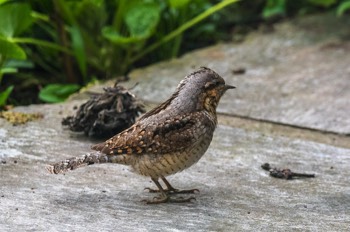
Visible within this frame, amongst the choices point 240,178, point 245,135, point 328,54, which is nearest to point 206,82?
point 240,178

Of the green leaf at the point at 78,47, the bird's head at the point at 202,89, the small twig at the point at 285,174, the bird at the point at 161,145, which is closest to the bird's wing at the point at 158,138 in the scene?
the bird at the point at 161,145

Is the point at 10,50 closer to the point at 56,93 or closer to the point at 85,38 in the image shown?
the point at 56,93

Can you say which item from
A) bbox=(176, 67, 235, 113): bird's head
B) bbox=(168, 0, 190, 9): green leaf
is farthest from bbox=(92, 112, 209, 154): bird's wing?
bbox=(168, 0, 190, 9): green leaf

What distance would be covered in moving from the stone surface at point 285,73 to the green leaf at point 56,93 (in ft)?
1.90

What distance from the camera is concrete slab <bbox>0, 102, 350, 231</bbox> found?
3.91 m

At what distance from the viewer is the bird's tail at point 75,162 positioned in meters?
4.14

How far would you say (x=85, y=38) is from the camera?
21.7ft

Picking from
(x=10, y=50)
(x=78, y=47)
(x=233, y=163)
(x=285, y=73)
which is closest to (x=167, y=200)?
(x=233, y=163)

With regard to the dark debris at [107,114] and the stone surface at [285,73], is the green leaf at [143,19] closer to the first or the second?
the stone surface at [285,73]

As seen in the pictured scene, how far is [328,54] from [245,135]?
211cm

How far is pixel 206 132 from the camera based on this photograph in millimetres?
4277

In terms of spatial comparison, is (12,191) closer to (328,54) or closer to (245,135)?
(245,135)

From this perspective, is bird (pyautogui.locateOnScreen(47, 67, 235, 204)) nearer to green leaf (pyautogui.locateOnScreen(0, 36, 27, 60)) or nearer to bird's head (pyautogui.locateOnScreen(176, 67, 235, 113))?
bird's head (pyautogui.locateOnScreen(176, 67, 235, 113))

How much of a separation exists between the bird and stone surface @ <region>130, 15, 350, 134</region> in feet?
5.40
